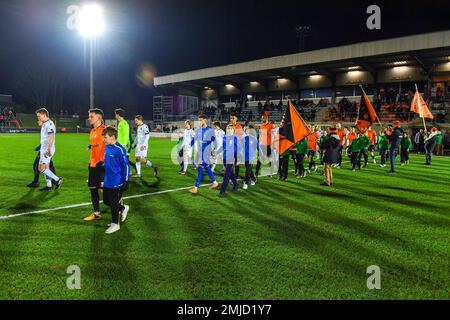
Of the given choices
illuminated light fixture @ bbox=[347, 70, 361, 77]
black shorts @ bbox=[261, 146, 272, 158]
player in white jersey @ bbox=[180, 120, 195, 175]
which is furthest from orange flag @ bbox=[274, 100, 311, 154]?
illuminated light fixture @ bbox=[347, 70, 361, 77]

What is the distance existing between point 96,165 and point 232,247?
324 cm

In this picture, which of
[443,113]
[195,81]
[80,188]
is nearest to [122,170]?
[80,188]

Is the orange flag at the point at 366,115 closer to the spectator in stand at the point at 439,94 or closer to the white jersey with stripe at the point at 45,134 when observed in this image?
the white jersey with stripe at the point at 45,134

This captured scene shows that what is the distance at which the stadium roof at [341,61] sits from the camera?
89.8 feet

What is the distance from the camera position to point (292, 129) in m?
10.8

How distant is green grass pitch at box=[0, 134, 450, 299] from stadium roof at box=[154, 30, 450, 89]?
898 inches

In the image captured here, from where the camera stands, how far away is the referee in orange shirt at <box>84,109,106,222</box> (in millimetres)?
6492

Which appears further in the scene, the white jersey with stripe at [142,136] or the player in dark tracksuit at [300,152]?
the player in dark tracksuit at [300,152]

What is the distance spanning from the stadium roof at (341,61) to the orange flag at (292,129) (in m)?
22.0

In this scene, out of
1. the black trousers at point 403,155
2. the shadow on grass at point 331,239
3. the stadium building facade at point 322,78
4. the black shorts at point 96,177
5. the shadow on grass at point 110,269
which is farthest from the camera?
the stadium building facade at point 322,78

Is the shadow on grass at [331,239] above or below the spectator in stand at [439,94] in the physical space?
below

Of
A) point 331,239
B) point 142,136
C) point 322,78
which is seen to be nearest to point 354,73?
point 322,78

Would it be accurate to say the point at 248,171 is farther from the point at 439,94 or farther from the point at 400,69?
the point at 400,69

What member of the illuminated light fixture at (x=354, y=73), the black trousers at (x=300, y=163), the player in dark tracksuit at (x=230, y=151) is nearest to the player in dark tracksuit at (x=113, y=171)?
the player in dark tracksuit at (x=230, y=151)
